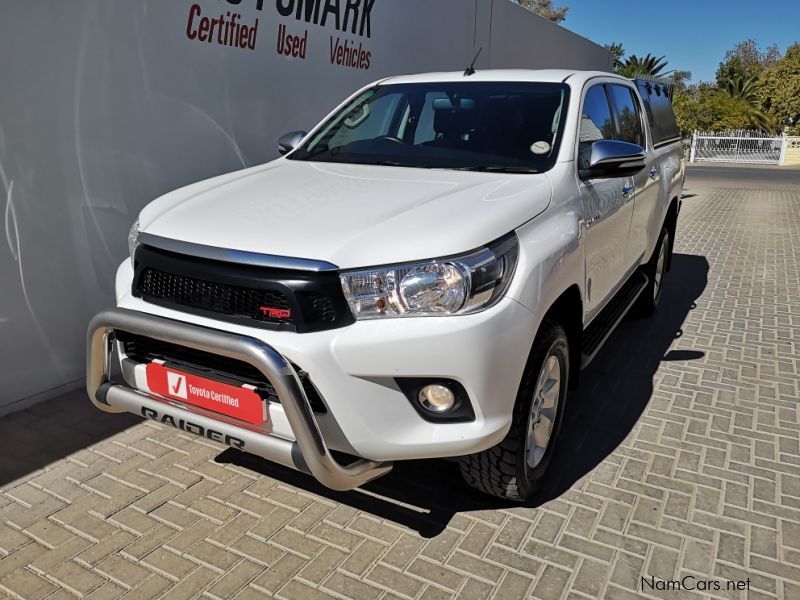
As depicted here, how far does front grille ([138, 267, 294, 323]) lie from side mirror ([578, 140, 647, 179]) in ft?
5.72

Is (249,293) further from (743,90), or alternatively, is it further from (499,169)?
(743,90)

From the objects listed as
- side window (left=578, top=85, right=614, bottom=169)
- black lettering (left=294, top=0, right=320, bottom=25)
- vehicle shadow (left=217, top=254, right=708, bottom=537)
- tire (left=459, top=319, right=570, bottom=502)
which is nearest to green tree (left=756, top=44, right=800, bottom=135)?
black lettering (left=294, top=0, right=320, bottom=25)

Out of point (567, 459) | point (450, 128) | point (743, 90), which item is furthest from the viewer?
point (743, 90)

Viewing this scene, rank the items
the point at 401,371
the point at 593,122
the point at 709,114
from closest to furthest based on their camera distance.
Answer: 1. the point at 401,371
2. the point at 593,122
3. the point at 709,114

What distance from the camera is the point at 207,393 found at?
8.21ft

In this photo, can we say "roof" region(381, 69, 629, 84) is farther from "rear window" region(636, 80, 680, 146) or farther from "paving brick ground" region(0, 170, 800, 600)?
"paving brick ground" region(0, 170, 800, 600)

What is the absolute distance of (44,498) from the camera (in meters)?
3.10

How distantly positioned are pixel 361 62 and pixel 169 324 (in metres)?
5.28

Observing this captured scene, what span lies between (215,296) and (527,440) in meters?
1.41

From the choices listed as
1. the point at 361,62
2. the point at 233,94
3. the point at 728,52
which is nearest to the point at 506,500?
the point at 233,94

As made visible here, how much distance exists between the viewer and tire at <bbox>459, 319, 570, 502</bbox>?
8.75ft

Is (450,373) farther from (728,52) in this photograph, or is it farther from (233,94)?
(728,52)

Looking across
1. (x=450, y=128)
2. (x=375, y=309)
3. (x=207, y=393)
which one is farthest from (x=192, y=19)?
(x=375, y=309)

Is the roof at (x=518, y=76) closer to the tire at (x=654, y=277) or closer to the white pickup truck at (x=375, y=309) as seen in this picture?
the white pickup truck at (x=375, y=309)
